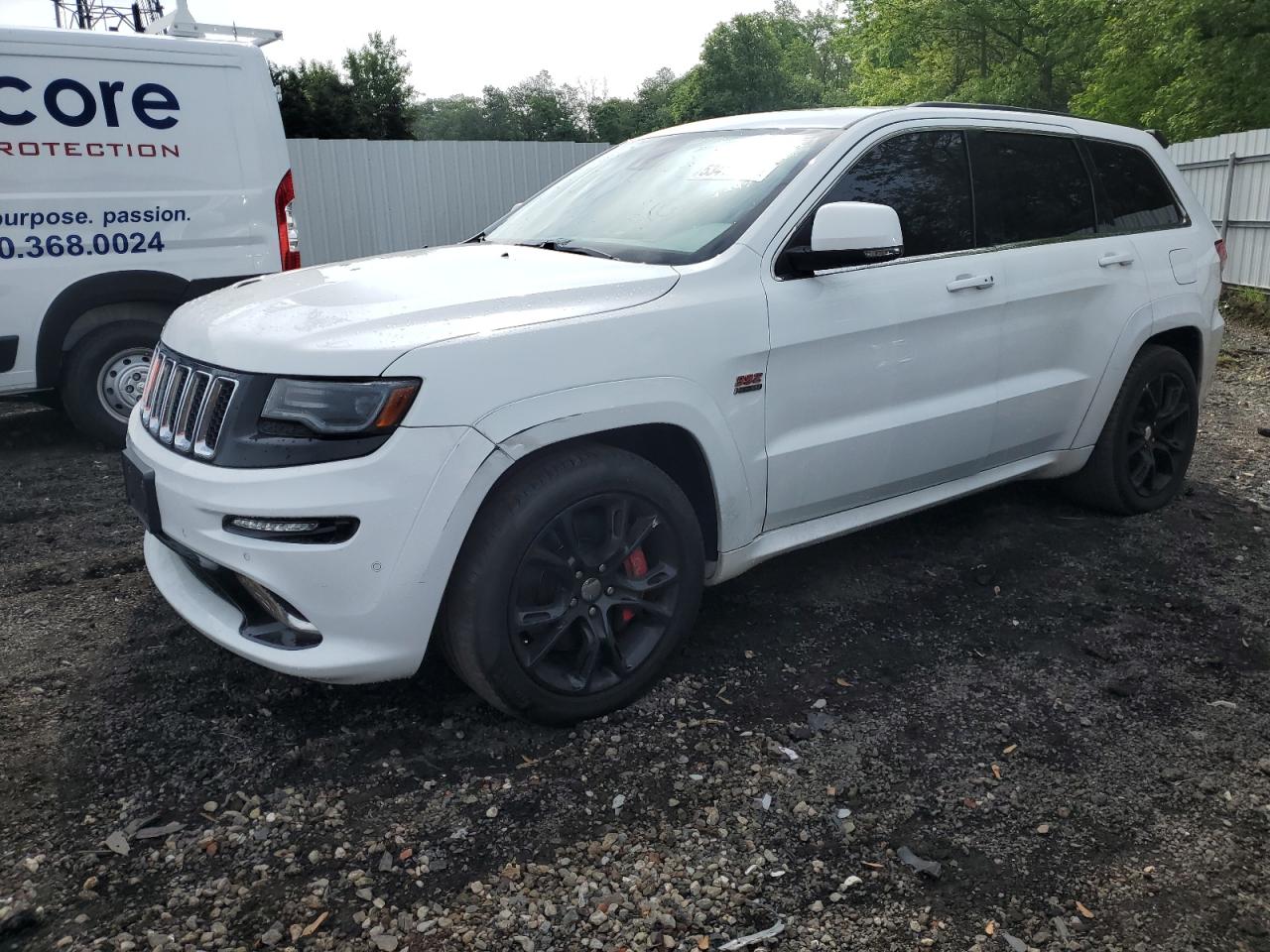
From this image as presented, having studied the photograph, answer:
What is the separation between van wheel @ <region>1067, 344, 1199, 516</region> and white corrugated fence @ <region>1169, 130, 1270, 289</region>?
8.29 metres

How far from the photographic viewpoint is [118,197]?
243 inches

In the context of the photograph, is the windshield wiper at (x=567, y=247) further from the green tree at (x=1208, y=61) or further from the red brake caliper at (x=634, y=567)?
the green tree at (x=1208, y=61)

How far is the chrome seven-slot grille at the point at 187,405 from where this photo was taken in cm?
274

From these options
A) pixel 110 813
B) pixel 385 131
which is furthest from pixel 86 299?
pixel 385 131

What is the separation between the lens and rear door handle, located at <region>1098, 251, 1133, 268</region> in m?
4.34

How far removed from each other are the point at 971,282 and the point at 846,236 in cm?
87

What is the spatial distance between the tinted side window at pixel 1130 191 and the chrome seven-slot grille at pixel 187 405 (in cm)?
366

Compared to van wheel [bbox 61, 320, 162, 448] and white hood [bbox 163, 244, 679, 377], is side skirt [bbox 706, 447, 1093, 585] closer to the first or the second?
white hood [bbox 163, 244, 679, 377]

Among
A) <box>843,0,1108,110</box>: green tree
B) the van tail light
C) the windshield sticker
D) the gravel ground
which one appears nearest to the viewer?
the gravel ground

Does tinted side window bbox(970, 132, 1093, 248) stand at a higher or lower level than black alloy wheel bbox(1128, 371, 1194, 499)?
higher

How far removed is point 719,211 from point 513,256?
27.7 inches

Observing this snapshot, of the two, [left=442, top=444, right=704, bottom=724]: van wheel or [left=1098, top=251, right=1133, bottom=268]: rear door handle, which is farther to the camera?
[left=1098, top=251, right=1133, bottom=268]: rear door handle

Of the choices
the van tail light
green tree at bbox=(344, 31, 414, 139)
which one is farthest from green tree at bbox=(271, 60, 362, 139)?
the van tail light

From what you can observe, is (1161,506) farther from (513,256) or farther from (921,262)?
(513,256)
